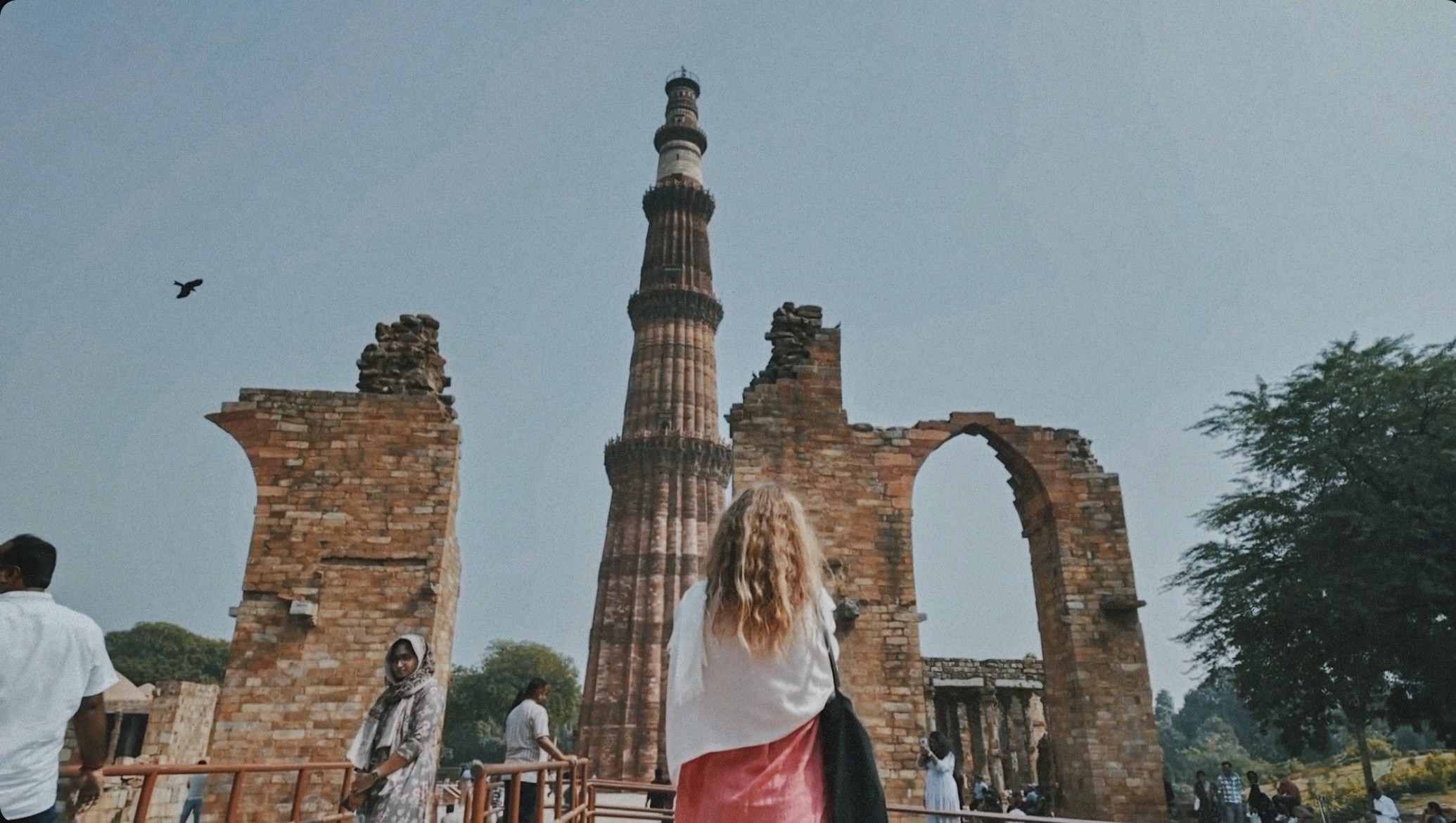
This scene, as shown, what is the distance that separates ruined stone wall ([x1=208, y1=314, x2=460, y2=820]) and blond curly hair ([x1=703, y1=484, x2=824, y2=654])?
26.2ft

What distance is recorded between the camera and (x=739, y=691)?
1.65 metres

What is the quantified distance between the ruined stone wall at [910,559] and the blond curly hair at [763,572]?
27.8 ft

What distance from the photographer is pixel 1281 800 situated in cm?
1159

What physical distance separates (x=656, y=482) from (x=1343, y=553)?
16507 millimetres

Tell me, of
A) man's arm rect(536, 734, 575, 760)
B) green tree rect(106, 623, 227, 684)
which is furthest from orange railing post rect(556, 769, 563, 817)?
green tree rect(106, 623, 227, 684)

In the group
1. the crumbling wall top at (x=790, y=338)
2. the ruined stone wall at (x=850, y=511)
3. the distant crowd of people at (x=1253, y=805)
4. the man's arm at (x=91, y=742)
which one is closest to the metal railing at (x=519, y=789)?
the man's arm at (x=91, y=742)

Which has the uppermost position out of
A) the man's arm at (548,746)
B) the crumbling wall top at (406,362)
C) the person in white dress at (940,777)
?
the crumbling wall top at (406,362)

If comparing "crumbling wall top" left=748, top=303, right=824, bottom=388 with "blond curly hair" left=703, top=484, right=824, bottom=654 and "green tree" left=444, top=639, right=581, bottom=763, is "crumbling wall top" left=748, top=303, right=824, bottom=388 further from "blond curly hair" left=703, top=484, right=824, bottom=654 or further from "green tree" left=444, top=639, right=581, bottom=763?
"green tree" left=444, top=639, right=581, bottom=763

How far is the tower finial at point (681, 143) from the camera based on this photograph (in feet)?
96.8

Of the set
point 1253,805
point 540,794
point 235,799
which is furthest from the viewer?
point 1253,805

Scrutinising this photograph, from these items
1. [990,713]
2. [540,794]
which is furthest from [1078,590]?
[540,794]

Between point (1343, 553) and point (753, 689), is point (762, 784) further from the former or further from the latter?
point (1343, 553)

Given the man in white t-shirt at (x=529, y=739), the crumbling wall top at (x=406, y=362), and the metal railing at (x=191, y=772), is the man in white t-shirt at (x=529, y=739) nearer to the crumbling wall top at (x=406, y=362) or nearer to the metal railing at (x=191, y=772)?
the metal railing at (x=191, y=772)

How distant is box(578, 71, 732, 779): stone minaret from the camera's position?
2202cm
